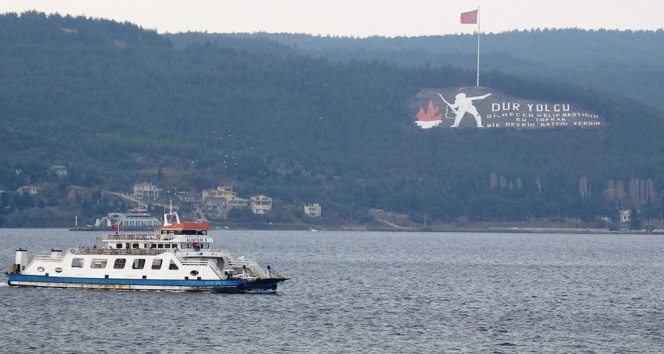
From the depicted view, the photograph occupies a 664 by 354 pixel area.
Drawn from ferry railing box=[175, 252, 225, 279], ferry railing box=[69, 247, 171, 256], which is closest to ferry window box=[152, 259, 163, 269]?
ferry railing box=[69, 247, 171, 256]

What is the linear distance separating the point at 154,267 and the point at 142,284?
4.93ft

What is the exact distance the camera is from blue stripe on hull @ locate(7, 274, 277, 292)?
412 ft

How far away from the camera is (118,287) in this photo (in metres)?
127

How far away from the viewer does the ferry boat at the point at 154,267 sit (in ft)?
412

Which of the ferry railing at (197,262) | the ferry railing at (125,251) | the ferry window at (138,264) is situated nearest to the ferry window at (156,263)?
the ferry railing at (125,251)

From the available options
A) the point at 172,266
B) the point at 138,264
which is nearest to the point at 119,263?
the point at 138,264

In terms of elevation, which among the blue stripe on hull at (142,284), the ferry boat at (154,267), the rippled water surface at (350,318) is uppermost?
the ferry boat at (154,267)

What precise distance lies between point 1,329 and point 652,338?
3915 cm

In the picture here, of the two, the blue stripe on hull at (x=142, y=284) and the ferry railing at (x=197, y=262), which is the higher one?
the ferry railing at (x=197, y=262)

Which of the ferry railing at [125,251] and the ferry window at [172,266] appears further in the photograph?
the ferry railing at [125,251]

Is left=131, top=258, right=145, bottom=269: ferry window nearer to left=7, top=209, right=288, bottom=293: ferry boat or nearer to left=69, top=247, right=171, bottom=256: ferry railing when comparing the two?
left=7, top=209, right=288, bottom=293: ferry boat

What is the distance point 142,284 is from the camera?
4970 inches

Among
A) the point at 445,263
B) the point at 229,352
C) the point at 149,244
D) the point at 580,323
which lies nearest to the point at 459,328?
the point at 580,323

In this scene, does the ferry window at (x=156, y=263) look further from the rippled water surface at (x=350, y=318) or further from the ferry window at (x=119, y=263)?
the ferry window at (x=119, y=263)
